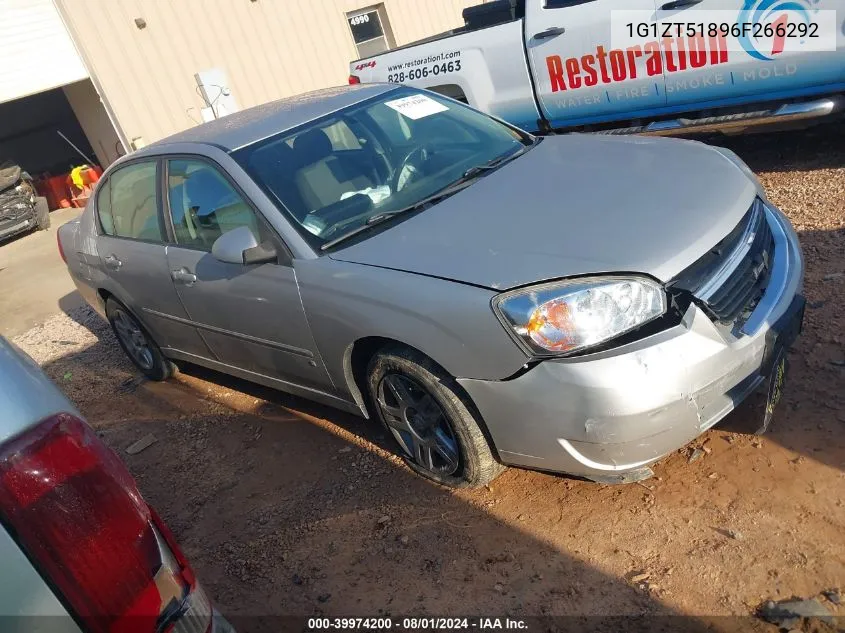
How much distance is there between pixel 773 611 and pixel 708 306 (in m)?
1.02

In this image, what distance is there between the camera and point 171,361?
204 inches

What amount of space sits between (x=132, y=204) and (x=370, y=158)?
5.84 ft

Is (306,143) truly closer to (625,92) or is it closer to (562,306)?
(562,306)

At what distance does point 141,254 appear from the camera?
4359mm

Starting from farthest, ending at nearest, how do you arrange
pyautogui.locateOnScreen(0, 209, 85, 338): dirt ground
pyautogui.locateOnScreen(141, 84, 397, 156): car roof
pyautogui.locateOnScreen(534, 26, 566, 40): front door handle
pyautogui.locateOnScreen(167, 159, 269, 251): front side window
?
pyautogui.locateOnScreen(0, 209, 85, 338): dirt ground
pyautogui.locateOnScreen(534, 26, 566, 40): front door handle
pyautogui.locateOnScreen(141, 84, 397, 156): car roof
pyautogui.locateOnScreen(167, 159, 269, 251): front side window

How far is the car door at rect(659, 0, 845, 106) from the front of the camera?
4.75 meters

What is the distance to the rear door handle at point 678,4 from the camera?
5106mm

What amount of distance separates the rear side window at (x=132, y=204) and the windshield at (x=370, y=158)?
3.04 ft

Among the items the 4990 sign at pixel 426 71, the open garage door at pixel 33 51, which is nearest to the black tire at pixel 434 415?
the 4990 sign at pixel 426 71

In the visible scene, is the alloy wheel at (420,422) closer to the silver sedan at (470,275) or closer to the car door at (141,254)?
the silver sedan at (470,275)

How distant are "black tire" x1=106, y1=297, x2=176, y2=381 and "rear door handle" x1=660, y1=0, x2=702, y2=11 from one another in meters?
4.36

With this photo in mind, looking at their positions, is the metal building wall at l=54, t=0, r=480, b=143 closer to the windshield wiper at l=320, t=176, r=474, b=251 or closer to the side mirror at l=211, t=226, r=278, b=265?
the side mirror at l=211, t=226, r=278, b=265

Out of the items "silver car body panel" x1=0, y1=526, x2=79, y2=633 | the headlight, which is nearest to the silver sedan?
the headlight

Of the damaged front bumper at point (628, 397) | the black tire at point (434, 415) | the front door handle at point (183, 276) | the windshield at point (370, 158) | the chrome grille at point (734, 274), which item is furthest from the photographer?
the front door handle at point (183, 276)
